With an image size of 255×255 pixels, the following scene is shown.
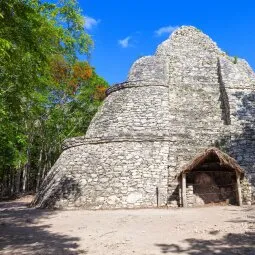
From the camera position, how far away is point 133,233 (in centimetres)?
784

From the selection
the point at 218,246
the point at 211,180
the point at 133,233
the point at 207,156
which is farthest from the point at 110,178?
the point at 218,246

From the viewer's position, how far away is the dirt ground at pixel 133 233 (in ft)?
20.9

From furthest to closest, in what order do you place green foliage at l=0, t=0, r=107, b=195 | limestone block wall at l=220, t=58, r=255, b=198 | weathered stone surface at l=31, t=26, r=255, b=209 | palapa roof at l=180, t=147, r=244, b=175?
1. limestone block wall at l=220, t=58, r=255, b=198
2. weathered stone surface at l=31, t=26, r=255, b=209
3. palapa roof at l=180, t=147, r=244, b=175
4. green foliage at l=0, t=0, r=107, b=195

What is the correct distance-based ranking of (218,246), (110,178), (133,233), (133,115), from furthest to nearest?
(133,115) → (110,178) → (133,233) → (218,246)

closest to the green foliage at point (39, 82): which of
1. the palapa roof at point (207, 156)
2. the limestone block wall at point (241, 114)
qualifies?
the palapa roof at point (207, 156)

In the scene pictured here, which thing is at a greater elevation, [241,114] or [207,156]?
[241,114]

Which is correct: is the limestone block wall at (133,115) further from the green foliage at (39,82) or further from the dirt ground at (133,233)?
the dirt ground at (133,233)

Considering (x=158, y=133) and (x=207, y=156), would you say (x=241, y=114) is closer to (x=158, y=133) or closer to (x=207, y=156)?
(x=158, y=133)

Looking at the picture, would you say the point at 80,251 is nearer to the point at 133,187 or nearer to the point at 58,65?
the point at 133,187

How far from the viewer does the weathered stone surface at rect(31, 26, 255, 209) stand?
1343 cm

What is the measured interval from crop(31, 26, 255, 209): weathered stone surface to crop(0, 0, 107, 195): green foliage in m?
3.24

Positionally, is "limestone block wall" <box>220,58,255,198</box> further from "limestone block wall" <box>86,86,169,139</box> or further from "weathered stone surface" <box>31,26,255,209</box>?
"limestone block wall" <box>86,86,169,139</box>

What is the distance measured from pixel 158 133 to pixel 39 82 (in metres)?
6.51

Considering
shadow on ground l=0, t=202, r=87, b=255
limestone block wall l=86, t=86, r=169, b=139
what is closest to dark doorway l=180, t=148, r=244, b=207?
limestone block wall l=86, t=86, r=169, b=139
